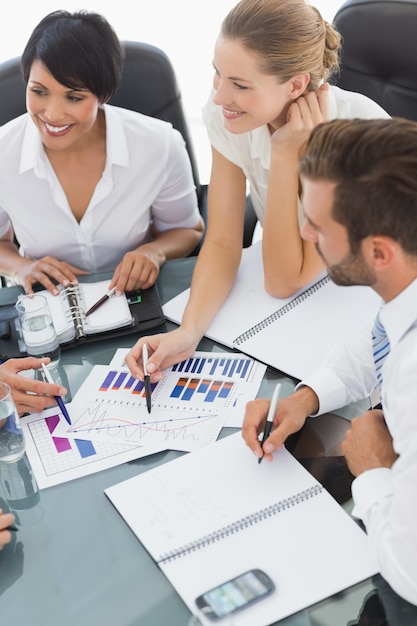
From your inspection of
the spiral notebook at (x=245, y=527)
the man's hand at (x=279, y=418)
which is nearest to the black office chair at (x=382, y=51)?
the man's hand at (x=279, y=418)

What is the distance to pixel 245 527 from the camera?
1.11 meters

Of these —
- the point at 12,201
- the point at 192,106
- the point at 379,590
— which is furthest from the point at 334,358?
the point at 192,106

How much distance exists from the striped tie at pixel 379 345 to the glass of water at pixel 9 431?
2.02ft

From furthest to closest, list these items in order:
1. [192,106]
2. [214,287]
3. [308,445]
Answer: [192,106], [214,287], [308,445]

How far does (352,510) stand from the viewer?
112 cm

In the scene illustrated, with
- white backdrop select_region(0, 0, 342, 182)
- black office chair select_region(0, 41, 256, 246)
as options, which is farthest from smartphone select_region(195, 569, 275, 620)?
white backdrop select_region(0, 0, 342, 182)

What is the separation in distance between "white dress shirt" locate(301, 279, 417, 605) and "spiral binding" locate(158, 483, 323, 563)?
9 cm

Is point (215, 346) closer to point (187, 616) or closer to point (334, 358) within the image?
point (334, 358)

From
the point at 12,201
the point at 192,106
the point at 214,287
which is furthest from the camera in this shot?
the point at 192,106

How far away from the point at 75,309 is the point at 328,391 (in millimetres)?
593

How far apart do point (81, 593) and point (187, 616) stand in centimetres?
16

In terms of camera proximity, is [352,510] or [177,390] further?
[177,390]

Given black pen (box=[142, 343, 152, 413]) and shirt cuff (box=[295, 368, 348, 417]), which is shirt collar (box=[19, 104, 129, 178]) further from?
shirt cuff (box=[295, 368, 348, 417])

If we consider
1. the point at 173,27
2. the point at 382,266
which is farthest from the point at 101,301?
the point at 173,27
